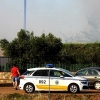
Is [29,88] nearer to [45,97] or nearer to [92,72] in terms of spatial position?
[45,97]

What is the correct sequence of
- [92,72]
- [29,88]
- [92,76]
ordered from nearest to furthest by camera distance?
[29,88] → [92,76] → [92,72]

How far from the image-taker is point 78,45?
47.2 meters

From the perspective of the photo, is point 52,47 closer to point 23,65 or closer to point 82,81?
point 23,65

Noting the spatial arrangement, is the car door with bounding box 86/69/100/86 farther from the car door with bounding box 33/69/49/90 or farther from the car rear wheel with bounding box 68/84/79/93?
the car door with bounding box 33/69/49/90

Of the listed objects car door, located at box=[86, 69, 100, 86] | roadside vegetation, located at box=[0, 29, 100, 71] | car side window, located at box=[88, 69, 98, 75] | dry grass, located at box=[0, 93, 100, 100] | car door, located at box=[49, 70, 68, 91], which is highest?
roadside vegetation, located at box=[0, 29, 100, 71]

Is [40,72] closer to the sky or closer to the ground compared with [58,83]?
closer to the sky

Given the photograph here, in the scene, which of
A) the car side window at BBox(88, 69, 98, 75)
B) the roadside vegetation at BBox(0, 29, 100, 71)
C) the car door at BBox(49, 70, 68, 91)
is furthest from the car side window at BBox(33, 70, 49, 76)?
the roadside vegetation at BBox(0, 29, 100, 71)

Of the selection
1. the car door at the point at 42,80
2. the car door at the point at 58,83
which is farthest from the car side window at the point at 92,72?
the car door at the point at 42,80

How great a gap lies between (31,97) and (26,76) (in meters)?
3.44

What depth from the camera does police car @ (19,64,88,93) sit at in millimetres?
22969

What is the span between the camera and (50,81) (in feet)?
75.3

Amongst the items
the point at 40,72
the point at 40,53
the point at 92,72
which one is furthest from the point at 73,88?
the point at 40,53

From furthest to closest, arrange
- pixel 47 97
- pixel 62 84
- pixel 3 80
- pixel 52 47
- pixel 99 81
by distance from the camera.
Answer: pixel 52 47, pixel 3 80, pixel 99 81, pixel 62 84, pixel 47 97

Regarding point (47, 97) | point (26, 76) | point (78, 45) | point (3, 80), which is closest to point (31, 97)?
point (47, 97)
